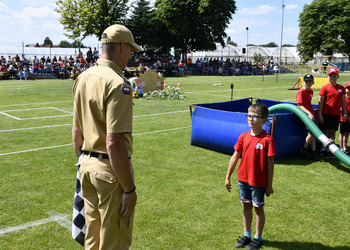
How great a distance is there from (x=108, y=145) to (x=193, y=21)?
60.6 meters

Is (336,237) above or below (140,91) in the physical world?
below

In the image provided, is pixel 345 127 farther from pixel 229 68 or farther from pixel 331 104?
pixel 229 68

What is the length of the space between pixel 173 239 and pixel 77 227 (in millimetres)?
1753

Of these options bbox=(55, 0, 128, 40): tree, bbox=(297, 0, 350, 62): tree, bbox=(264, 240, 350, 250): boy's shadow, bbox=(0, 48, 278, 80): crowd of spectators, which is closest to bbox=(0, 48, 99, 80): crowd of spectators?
bbox=(0, 48, 278, 80): crowd of spectators

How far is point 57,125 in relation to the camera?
12.6m

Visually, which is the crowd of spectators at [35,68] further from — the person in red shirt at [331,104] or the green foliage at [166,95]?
the person in red shirt at [331,104]

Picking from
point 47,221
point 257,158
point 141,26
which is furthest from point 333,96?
point 141,26

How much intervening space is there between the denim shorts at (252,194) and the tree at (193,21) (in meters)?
56.5

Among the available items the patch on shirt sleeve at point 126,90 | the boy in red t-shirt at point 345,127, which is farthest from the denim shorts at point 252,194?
the boy in red t-shirt at point 345,127

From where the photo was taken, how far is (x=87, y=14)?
55.5m

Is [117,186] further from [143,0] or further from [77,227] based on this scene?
[143,0]

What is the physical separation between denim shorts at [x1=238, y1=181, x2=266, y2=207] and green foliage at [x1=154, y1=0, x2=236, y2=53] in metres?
56.5

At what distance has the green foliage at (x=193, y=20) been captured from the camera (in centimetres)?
5872

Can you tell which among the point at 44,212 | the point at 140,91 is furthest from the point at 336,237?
the point at 140,91
